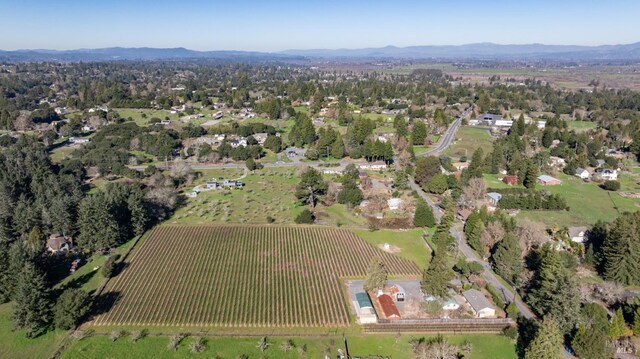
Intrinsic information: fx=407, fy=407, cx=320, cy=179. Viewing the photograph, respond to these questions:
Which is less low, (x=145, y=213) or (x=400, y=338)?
(x=145, y=213)

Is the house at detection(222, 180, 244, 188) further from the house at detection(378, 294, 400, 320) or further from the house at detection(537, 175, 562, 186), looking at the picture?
the house at detection(537, 175, 562, 186)

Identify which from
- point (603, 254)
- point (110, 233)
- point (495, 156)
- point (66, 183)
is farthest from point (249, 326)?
point (495, 156)

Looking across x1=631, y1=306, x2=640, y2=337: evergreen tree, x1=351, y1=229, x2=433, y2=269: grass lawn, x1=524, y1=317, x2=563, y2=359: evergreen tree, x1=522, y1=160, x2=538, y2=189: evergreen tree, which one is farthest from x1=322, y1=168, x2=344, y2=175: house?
x1=524, y1=317, x2=563, y2=359: evergreen tree

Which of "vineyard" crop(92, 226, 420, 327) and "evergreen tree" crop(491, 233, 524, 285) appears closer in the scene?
"vineyard" crop(92, 226, 420, 327)

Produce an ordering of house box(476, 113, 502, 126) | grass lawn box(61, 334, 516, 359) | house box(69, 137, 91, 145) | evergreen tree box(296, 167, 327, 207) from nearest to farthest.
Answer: grass lawn box(61, 334, 516, 359) < evergreen tree box(296, 167, 327, 207) < house box(69, 137, 91, 145) < house box(476, 113, 502, 126)

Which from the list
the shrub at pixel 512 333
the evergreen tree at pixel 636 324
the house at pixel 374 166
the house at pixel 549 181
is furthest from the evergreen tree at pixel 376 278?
the house at pixel 549 181

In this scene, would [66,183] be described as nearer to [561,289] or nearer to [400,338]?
[400,338]
